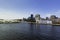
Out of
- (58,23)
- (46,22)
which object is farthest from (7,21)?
(58,23)

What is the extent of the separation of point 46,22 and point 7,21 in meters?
71.2

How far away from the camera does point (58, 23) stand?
3209 inches

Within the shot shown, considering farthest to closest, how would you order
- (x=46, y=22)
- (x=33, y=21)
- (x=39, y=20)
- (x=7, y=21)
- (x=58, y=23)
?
(x=7, y=21) < (x=33, y=21) < (x=39, y=20) < (x=46, y=22) < (x=58, y=23)

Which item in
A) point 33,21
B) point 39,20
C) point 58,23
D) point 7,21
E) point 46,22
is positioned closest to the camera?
point 58,23

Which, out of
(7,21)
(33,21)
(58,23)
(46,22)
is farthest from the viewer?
(7,21)

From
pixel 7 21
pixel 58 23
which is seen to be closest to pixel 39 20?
pixel 58 23

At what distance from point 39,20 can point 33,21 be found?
13849 mm

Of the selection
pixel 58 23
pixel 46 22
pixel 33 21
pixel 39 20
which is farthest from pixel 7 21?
pixel 58 23

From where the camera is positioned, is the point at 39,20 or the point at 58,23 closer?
the point at 58,23

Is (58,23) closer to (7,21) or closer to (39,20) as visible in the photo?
(39,20)

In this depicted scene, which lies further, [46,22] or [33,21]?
[33,21]

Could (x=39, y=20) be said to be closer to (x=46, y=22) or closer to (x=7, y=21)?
(x=46, y=22)

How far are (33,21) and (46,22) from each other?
25.1 m

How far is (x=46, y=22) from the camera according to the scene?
99438mm
